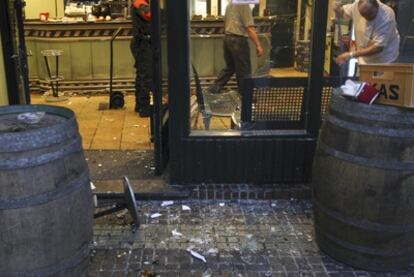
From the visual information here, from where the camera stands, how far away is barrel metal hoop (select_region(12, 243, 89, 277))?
247cm

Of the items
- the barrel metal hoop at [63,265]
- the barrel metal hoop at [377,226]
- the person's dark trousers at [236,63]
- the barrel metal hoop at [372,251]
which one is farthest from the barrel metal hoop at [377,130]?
the barrel metal hoop at [63,265]

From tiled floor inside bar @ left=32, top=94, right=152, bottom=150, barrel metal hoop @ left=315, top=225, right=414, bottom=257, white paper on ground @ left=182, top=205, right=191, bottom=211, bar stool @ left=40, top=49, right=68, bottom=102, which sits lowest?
white paper on ground @ left=182, top=205, right=191, bottom=211

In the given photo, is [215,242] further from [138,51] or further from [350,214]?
[138,51]

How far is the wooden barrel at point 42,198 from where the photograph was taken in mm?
2303

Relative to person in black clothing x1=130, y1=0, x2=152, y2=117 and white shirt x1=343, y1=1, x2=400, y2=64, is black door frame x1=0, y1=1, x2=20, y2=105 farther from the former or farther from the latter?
white shirt x1=343, y1=1, x2=400, y2=64

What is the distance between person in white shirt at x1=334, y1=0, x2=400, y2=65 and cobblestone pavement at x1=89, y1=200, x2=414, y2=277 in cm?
143

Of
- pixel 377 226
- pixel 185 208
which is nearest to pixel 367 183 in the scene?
pixel 377 226

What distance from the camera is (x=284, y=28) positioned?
13.6 ft

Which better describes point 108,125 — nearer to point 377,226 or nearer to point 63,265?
point 63,265

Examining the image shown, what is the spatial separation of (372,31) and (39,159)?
311cm

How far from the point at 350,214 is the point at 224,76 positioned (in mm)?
1775

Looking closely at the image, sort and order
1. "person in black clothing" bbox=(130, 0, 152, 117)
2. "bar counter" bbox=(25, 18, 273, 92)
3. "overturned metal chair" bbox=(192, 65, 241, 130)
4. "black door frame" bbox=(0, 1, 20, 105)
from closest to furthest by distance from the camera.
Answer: "overturned metal chair" bbox=(192, 65, 241, 130)
"black door frame" bbox=(0, 1, 20, 105)
"person in black clothing" bbox=(130, 0, 152, 117)
"bar counter" bbox=(25, 18, 273, 92)

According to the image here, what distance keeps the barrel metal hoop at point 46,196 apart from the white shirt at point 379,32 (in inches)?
113

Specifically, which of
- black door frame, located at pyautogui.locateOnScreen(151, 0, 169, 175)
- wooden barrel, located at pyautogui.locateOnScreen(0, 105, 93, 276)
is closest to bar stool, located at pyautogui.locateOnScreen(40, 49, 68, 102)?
black door frame, located at pyautogui.locateOnScreen(151, 0, 169, 175)
